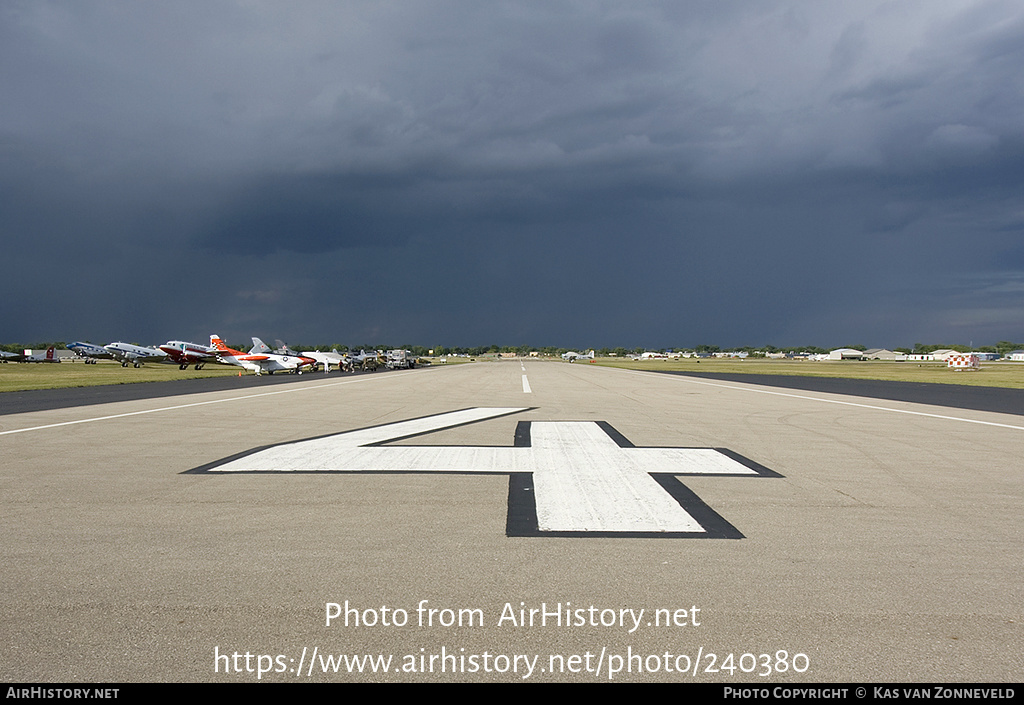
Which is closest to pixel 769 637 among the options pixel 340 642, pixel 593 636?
pixel 593 636

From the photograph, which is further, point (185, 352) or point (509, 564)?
point (185, 352)

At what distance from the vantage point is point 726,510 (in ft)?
19.2

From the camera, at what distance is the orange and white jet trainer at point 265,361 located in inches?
1961

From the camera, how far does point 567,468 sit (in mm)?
7828

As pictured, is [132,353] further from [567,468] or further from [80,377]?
[567,468]

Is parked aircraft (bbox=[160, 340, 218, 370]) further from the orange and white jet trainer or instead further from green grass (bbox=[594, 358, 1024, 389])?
green grass (bbox=[594, 358, 1024, 389])

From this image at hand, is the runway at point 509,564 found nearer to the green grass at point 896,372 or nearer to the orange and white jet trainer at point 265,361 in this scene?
the green grass at point 896,372

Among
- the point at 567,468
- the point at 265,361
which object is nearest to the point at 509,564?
the point at 567,468

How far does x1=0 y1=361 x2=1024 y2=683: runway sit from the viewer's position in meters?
3.04

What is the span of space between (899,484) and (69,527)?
29.5 feet

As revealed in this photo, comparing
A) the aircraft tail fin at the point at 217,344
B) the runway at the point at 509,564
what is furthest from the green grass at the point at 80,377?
the runway at the point at 509,564

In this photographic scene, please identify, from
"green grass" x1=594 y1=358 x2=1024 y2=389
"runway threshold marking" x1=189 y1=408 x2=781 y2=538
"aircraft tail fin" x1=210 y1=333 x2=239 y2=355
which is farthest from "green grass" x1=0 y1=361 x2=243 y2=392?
"green grass" x1=594 y1=358 x2=1024 y2=389

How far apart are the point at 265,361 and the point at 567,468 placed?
156ft

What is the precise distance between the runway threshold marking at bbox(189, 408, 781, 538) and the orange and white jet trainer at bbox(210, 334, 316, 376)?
41.4 metres
